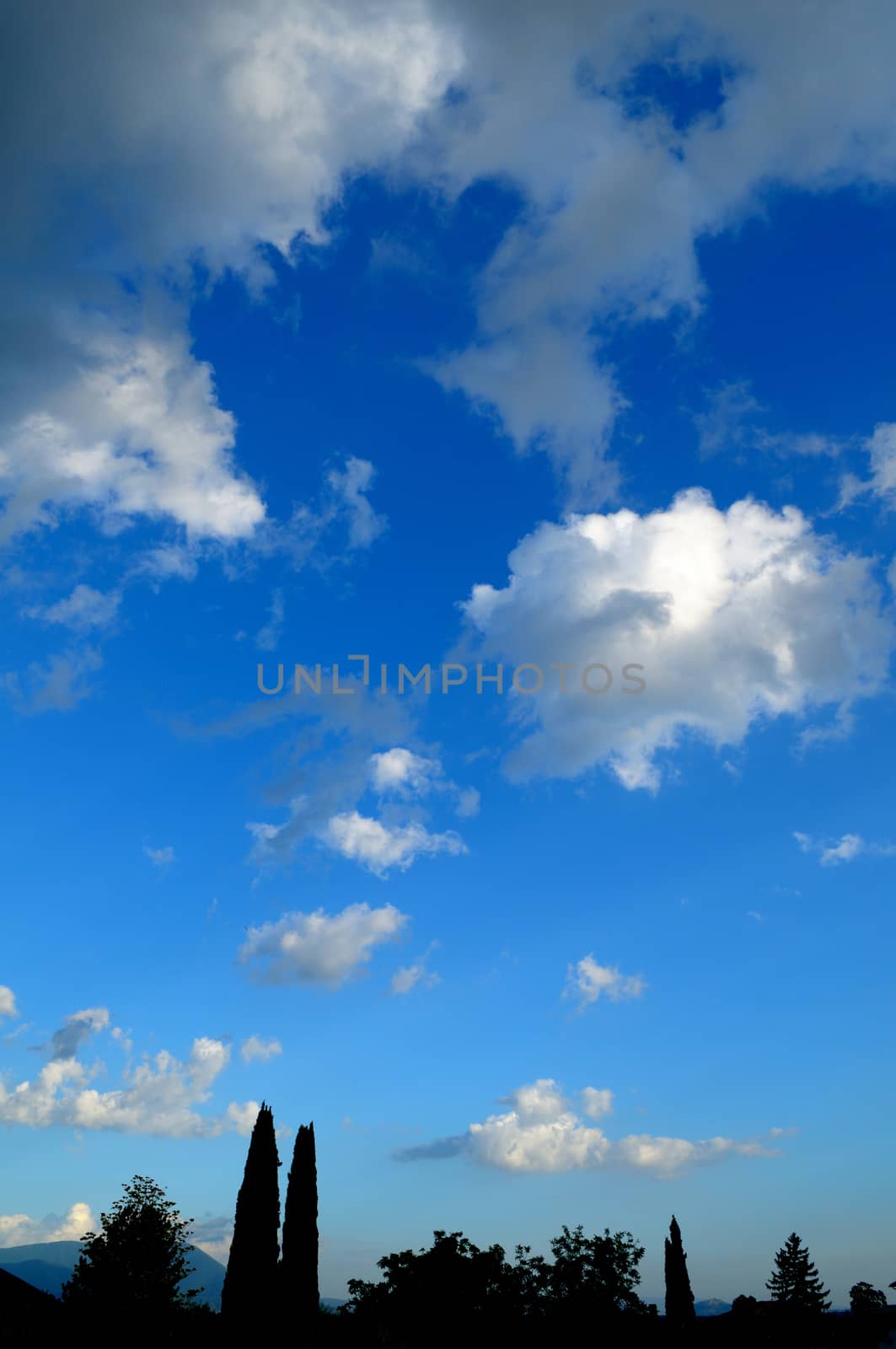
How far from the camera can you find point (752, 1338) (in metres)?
73.9

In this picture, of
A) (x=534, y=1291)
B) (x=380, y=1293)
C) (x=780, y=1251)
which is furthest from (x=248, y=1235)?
(x=780, y=1251)

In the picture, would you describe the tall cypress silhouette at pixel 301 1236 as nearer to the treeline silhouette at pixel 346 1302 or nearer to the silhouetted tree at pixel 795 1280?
the treeline silhouette at pixel 346 1302

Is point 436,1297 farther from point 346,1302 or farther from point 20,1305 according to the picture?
point 20,1305

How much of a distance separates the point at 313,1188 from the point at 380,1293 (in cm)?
1772

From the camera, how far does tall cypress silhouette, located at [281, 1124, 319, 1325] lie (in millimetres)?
48250

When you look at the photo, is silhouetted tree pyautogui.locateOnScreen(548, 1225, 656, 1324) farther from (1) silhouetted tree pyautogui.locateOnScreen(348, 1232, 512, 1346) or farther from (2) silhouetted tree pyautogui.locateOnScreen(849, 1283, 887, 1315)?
(2) silhouetted tree pyautogui.locateOnScreen(849, 1283, 887, 1315)

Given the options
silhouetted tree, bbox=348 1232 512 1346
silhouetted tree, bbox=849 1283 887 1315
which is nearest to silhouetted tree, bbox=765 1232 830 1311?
silhouetted tree, bbox=849 1283 887 1315

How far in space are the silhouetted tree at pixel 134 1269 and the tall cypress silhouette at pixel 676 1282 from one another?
1412 inches

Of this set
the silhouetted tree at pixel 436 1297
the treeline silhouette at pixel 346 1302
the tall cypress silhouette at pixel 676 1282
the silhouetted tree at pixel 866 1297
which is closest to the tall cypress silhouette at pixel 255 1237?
the treeline silhouette at pixel 346 1302

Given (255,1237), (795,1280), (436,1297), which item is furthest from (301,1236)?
(795,1280)

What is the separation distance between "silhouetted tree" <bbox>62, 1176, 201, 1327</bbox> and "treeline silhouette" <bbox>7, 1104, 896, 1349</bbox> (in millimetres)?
72

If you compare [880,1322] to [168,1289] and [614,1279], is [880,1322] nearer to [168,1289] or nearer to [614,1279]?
[614,1279]

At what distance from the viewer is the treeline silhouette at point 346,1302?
45.8 meters

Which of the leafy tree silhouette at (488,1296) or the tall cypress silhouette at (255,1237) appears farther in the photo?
the leafy tree silhouette at (488,1296)
